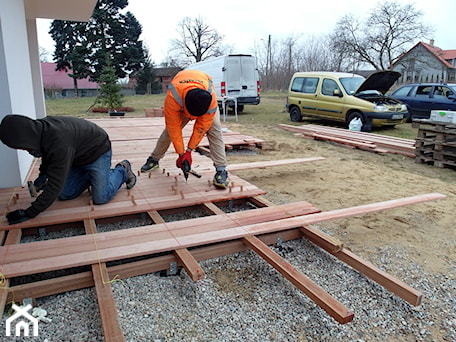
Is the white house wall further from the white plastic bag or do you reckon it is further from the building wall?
the building wall

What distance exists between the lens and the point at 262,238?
2918 mm

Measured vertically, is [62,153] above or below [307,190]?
above

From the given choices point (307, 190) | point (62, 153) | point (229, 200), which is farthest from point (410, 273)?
point (62, 153)

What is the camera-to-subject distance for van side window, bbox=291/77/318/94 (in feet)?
35.7

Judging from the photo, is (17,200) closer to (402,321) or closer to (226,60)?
(402,321)

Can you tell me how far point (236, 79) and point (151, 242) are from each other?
1124 cm

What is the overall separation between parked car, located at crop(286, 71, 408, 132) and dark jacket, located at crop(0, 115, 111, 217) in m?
8.15

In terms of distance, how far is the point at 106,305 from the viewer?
1.95 m

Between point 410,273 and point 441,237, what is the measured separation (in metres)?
0.91

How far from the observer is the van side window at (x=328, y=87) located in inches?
404

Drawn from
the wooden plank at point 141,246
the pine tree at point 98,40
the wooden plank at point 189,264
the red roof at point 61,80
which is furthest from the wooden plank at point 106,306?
the red roof at point 61,80

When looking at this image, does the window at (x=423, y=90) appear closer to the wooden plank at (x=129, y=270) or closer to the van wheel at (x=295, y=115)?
the van wheel at (x=295, y=115)

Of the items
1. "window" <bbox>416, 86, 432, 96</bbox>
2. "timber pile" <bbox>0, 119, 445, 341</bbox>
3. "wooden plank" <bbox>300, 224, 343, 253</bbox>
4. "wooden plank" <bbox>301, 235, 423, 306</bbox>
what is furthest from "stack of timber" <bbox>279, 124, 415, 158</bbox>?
"wooden plank" <bbox>301, 235, 423, 306</bbox>

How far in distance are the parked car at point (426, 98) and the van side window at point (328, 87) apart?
2284 millimetres
